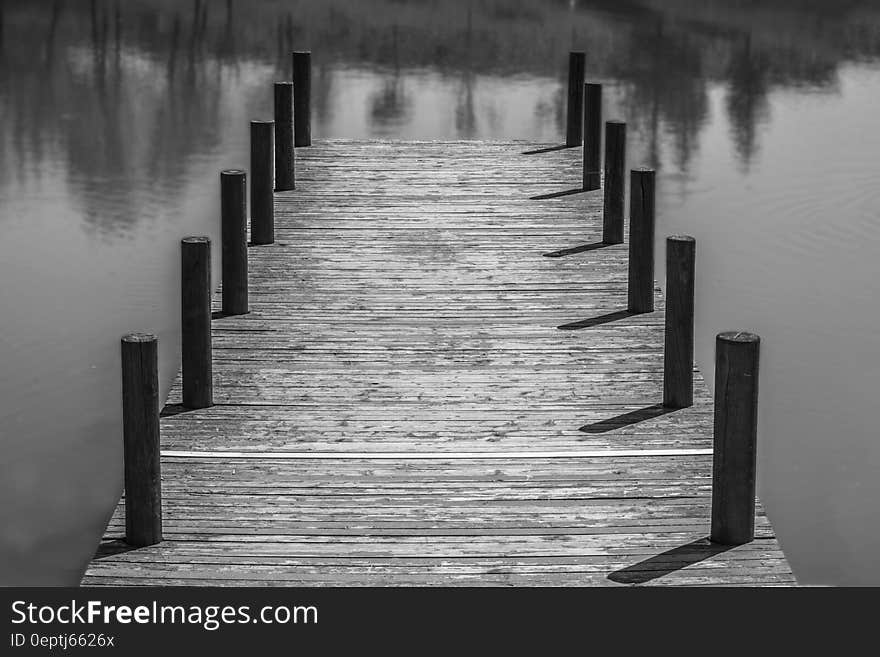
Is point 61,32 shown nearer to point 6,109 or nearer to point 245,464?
point 6,109

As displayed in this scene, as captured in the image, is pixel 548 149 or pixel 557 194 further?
pixel 548 149

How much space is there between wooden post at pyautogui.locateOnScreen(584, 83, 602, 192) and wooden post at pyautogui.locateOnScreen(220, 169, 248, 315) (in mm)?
4491

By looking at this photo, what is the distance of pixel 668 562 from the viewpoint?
7422 mm

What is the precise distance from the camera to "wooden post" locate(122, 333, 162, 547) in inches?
293

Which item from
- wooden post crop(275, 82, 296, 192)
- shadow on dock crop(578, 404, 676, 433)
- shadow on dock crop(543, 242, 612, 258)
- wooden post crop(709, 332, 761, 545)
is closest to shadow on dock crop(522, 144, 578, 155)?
wooden post crop(275, 82, 296, 192)

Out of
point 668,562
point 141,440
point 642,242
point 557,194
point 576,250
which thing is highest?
point 557,194

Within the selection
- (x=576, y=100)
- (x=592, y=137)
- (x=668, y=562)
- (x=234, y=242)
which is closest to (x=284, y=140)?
(x=592, y=137)

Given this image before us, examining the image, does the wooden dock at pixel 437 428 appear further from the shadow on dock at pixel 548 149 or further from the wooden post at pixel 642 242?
the shadow on dock at pixel 548 149

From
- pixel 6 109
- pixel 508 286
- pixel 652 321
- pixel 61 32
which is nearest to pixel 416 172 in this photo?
pixel 508 286

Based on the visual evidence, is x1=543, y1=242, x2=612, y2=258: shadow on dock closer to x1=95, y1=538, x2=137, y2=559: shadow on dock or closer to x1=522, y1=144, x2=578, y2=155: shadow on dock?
x1=522, y1=144, x2=578, y2=155: shadow on dock

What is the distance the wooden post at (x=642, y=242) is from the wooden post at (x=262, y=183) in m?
3.07

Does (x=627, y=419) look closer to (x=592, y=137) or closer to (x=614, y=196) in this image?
(x=614, y=196)

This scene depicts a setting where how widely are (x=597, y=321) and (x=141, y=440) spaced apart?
4327mm

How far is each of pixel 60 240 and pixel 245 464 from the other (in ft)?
37.4
